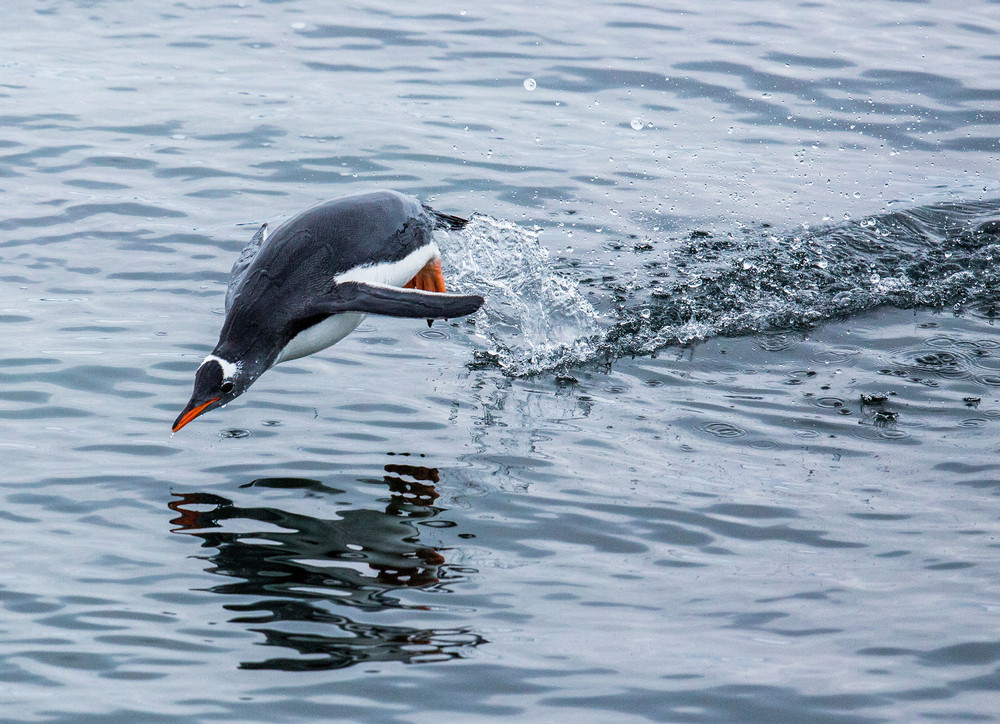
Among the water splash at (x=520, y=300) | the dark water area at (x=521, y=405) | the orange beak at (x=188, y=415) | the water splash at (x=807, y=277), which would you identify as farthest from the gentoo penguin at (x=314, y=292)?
the water splash at (x=807, y=277)

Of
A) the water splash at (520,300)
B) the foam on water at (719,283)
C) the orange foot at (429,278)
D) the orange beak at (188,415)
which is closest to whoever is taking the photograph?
the orange beak at (188,415)

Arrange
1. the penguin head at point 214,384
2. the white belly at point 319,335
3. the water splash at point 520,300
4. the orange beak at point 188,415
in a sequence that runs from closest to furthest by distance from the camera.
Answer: the orange beak at point 188,415
the penguin head at point 214,384
the white belly at point 319,335
the water splash at point 520,300

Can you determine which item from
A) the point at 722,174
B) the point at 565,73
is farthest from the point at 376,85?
the point at 722,174

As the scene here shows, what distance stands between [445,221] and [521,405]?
48.5 inches

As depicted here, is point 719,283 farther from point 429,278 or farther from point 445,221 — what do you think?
point 429,278

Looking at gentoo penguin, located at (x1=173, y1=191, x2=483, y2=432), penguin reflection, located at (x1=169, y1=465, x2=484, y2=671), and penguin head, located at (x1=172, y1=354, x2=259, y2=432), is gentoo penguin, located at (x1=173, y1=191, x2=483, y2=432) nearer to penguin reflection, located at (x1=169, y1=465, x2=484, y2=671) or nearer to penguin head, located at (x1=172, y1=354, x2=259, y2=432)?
penguin head, located at (x1=172, y1=354, x2=259, y2=432)

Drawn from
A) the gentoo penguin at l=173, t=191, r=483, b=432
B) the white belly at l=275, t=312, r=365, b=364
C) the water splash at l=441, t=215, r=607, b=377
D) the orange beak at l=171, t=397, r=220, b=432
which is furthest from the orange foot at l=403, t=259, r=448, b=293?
the orange beak at l=171, t=397, r=220, b=432

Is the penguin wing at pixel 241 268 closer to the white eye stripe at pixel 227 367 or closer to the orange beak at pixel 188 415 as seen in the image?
the white eye stripe at pixel 227 367

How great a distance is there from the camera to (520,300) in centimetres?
782

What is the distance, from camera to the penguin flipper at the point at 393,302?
18.6ft

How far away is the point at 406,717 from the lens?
4094mm

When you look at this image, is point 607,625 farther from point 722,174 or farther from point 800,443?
point 722,174

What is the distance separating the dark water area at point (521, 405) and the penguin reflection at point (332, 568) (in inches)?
0.7

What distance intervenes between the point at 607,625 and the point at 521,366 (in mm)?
2597
